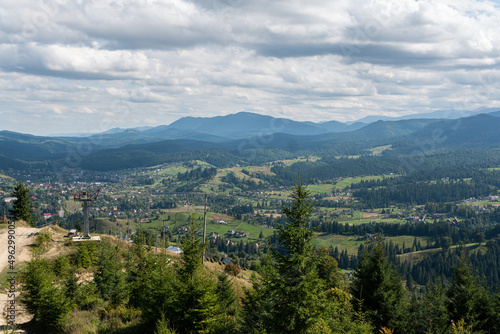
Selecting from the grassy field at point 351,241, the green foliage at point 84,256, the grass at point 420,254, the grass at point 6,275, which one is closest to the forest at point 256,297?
→ the green foliage at point 84,256

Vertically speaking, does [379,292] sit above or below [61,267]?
above

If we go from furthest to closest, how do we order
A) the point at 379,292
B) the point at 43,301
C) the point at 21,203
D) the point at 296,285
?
1. the point at 21,203
2. the point at 379,292
3. the point at 43,301
4. the point at 296,285

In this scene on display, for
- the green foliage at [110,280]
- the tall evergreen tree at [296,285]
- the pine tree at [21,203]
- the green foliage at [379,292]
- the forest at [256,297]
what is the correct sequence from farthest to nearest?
the pine tree at [21,203] → the green foliage at [379,292] → the green foliage at [110,280] → the forest at [256,297] → the tall evergreen tree at [296,285]

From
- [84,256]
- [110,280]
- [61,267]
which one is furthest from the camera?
[84,256]

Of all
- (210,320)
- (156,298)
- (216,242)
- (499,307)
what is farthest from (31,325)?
(216,242)

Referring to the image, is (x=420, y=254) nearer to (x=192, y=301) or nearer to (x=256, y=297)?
(x=256, y=297)

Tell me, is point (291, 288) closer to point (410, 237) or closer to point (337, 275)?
point (337, 275)

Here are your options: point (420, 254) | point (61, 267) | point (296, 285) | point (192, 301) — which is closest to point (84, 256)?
point (61, 267)

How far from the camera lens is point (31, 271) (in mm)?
22453

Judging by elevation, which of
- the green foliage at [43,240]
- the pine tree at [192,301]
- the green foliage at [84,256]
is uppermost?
the pine tree at [192,301]

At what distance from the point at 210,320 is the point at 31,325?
13.2 m

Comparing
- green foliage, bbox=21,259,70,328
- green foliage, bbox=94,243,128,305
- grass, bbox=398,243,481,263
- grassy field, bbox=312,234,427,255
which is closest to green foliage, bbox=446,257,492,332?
green foliage, bbox=94,243,128,305

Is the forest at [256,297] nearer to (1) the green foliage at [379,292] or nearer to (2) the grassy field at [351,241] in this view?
(1) the green foliage at [379,292]

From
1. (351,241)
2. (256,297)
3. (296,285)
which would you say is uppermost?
(296,285)
